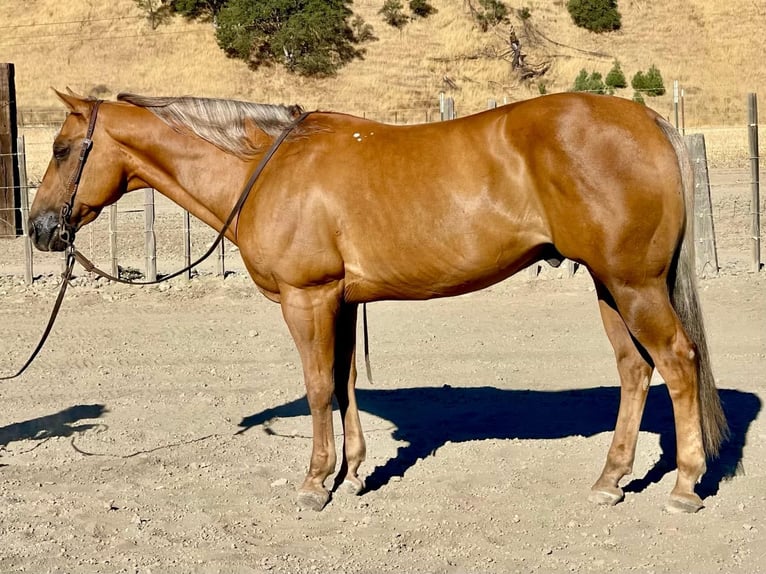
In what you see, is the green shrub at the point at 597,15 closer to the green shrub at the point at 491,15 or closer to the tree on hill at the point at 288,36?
the green shrub at the point at 491,15

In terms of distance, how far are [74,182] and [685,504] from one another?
11.7 feet

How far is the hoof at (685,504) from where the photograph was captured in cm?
476

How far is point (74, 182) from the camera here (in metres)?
5.18

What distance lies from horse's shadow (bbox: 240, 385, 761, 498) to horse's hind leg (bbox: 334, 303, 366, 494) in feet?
0.55

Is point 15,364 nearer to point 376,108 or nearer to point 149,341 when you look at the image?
point 149,341

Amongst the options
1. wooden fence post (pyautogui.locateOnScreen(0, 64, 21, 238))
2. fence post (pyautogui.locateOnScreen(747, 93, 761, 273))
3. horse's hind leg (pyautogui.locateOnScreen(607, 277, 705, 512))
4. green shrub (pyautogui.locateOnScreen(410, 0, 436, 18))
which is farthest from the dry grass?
horse's hind leg (pyautogui.locateOnScreen(607, 277, 705, 512))

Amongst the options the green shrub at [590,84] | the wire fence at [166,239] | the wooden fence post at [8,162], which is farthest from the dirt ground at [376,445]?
the green shrub at [590,84]

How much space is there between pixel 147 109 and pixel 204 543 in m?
2.32

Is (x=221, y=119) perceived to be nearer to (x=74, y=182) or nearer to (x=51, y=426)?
(x=74, y=182)

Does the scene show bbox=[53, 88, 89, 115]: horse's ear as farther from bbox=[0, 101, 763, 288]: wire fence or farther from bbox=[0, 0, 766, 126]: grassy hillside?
bbox=[0, 0, 766, 126]: grassy hillside

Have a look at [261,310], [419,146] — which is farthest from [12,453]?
[261,310]

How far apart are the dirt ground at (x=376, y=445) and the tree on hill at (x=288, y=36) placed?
92.0ft

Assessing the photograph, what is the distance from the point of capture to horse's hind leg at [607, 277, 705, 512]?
456 centimetres

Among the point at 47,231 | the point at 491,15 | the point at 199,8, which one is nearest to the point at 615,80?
the point at 491,15
